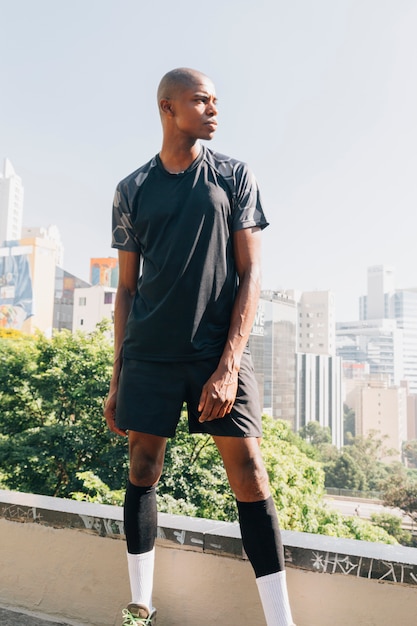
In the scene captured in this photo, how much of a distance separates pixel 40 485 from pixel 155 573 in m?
12.1

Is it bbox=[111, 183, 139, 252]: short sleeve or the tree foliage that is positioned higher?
bbox=[111, 183, 139, 252]: short sleeve

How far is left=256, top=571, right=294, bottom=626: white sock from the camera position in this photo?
1.12 m

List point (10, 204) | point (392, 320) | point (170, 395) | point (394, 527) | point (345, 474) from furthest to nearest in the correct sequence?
1. point (392, 320)
2. point (10, 204)
3. point (345, 474)
4. point (394, 527)
5. point (170, 395)

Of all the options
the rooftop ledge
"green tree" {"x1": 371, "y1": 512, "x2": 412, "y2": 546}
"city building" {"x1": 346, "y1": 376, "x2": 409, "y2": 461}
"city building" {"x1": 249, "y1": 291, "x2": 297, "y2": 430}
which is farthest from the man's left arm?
"city building" {"x1": 346, "y1": 376, "x2": 409, "y2": 461}

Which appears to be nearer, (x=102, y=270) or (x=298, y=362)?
(x=102, y=270)

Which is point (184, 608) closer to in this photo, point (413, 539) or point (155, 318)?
point (155, 318)

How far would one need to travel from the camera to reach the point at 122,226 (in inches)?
54.7

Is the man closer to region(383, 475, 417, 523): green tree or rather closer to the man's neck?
the man's neck

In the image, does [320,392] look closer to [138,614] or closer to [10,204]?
[10,204]

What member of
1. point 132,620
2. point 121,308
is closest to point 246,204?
point 121,308

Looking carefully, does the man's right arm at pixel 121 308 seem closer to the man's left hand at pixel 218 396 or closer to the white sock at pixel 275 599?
the man's left hand at pixel 218 396

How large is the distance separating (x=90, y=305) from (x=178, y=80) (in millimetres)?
55066

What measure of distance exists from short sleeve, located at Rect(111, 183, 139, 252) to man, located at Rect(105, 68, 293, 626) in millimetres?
25

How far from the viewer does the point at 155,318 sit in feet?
4.09
